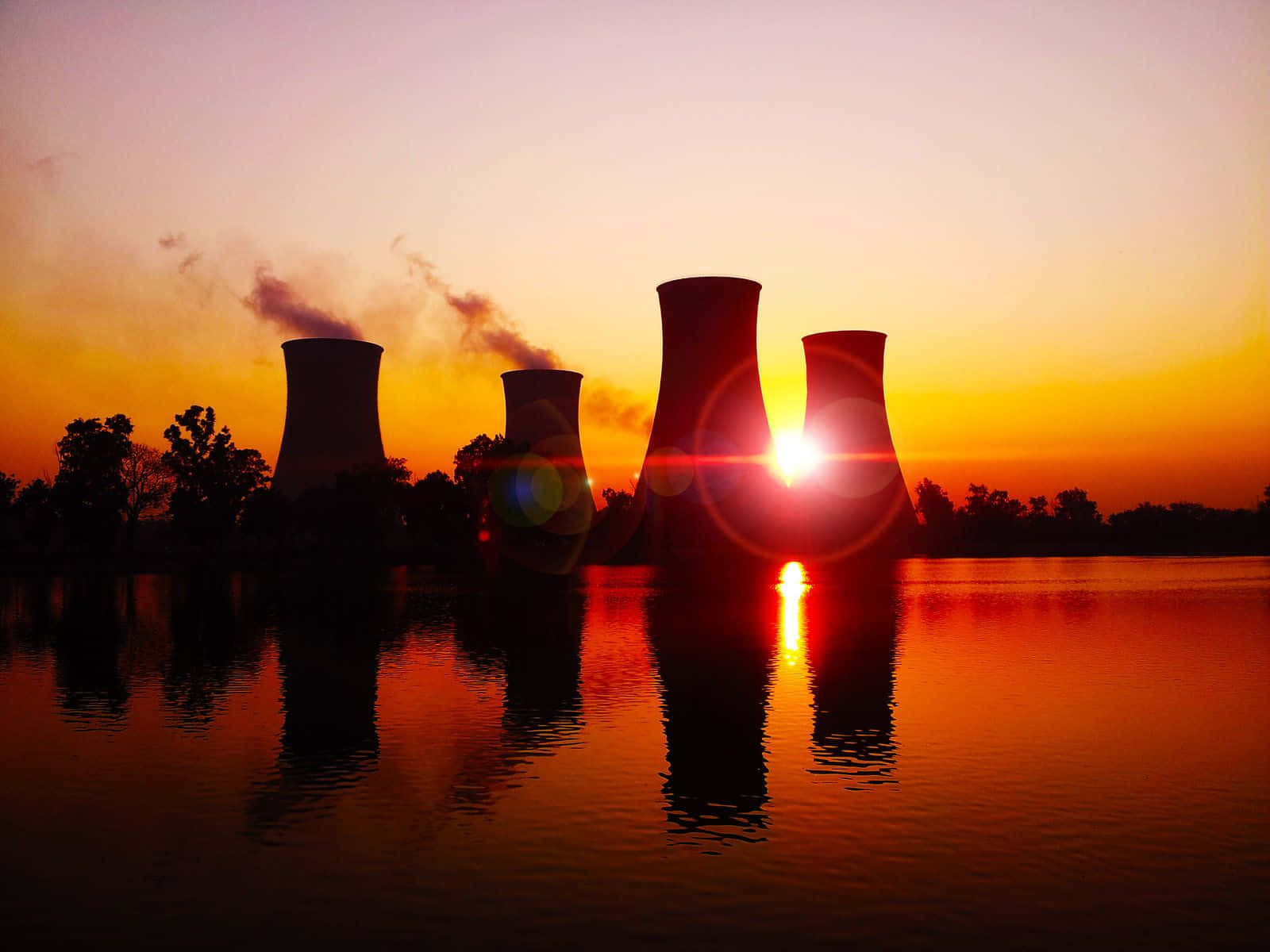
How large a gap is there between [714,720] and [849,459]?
40894mm

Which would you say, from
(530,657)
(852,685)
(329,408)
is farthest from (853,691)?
(329,408)

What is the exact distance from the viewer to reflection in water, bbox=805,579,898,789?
8.70m

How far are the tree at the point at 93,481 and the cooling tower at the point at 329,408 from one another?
14.5 m

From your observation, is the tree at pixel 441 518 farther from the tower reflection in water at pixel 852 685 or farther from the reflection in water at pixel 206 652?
the tower reflection in water at pixel 852 685

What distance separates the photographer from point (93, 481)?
2216 inches

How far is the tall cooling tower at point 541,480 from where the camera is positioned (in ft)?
125

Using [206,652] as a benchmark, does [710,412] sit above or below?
above

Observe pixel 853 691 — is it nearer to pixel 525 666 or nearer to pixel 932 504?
pixel 525 666

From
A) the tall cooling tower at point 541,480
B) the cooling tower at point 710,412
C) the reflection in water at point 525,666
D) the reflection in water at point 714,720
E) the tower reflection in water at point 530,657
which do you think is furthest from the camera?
the cooling tower at point 710,412

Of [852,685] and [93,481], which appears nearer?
[852,685]

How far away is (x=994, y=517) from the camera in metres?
80.2

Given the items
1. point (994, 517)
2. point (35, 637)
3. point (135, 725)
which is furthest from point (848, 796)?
point (994, 517)

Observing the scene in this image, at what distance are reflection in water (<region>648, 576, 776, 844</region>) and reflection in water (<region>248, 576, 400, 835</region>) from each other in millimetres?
2415

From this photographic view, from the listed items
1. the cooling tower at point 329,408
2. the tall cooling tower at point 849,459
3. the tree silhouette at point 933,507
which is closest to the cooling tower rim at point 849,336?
the tall cooling tower at point 849,459
